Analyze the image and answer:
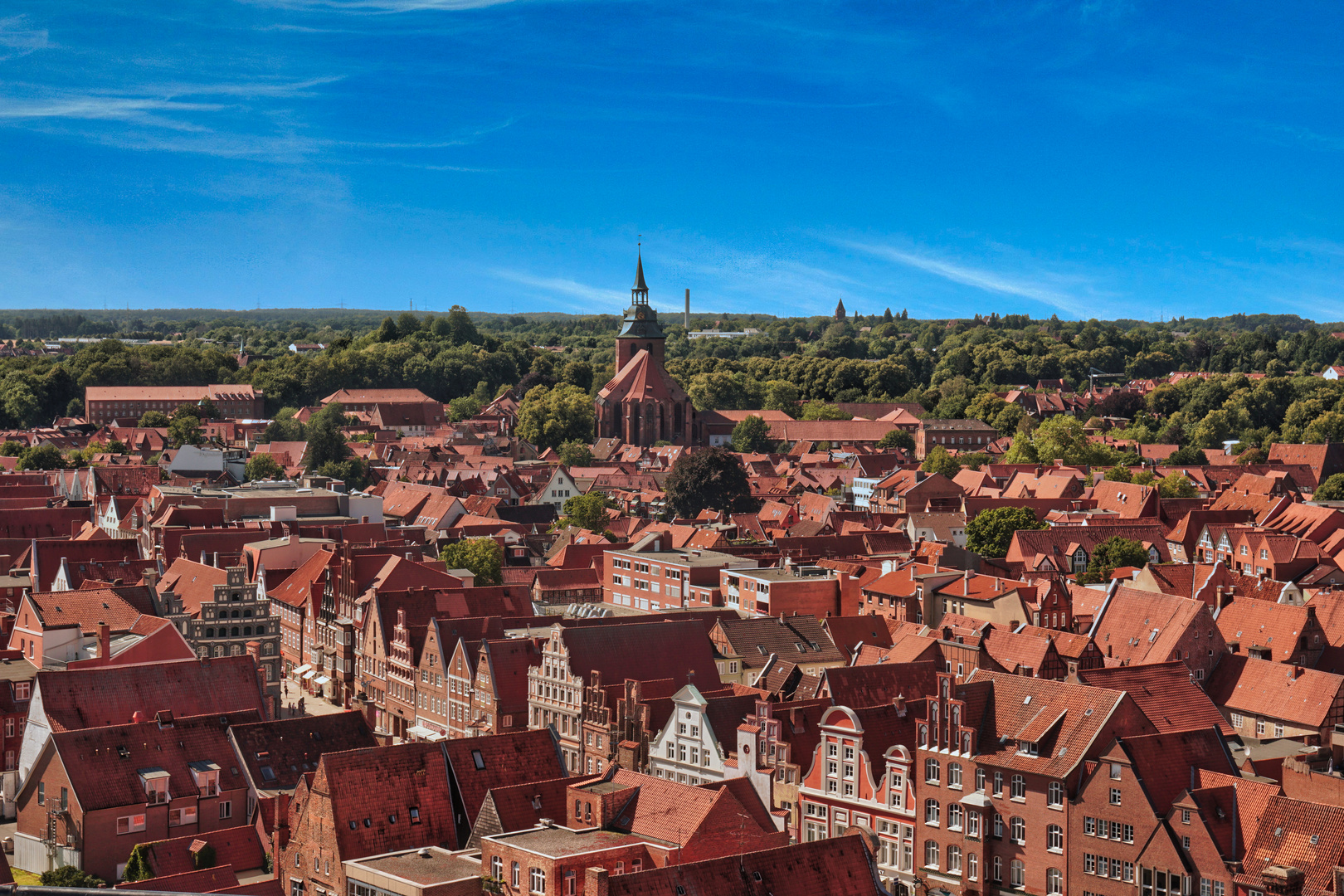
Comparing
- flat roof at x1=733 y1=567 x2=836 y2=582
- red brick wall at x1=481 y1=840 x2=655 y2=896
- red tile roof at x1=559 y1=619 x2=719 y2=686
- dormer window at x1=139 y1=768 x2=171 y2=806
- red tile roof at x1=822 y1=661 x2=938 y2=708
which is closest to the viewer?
red brick wall at x1=481 y1=840 x2=655 y2=896

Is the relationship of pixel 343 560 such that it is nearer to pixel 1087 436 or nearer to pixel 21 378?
pixel 1087 436

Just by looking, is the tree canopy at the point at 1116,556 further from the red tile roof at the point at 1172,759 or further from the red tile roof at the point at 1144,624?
the red tile roof at the point at 1172,759

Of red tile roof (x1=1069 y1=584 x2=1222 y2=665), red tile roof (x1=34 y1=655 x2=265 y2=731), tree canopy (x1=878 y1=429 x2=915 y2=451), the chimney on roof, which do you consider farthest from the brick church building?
the chimney on roof

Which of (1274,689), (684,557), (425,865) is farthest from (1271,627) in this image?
(425,865)

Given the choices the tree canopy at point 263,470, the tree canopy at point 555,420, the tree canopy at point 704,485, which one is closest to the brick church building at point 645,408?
the tree canopy at point 555,420

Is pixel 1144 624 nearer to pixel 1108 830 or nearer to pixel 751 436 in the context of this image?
pixel 1108 830

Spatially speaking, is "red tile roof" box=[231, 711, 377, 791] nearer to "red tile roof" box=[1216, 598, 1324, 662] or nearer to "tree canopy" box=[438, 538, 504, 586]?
"red tile roof" box=[1216, 598, 1324, 662]
